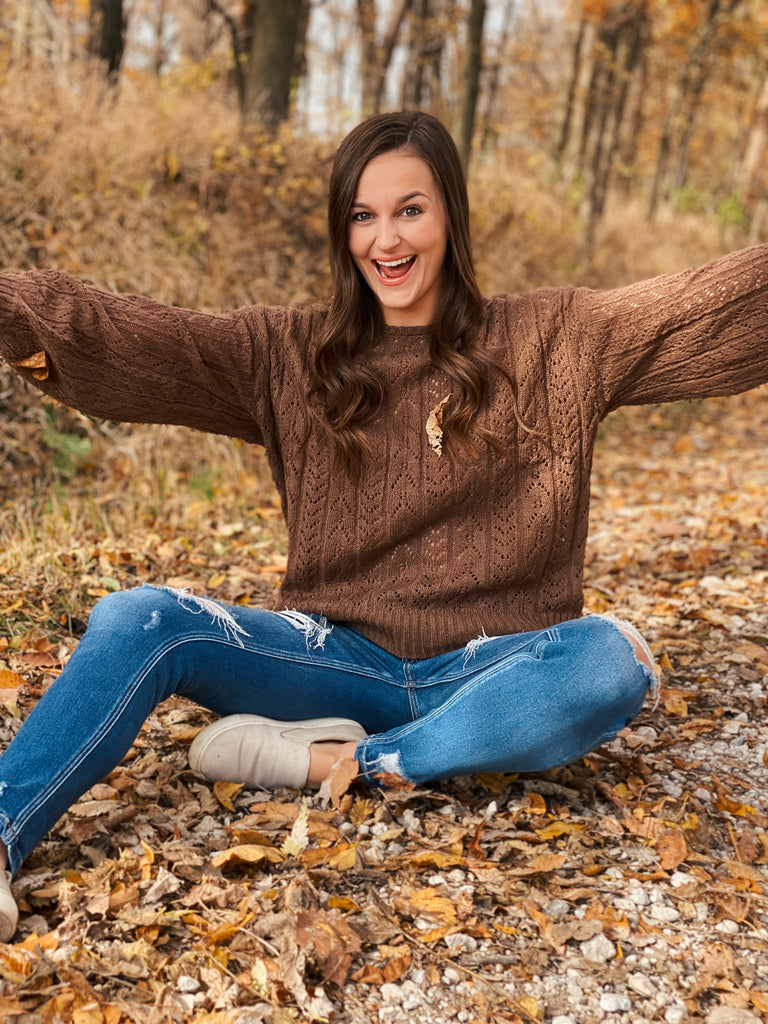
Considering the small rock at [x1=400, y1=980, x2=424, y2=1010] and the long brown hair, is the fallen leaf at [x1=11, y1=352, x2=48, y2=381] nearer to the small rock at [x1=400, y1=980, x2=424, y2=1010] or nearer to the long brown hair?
the long brown hair

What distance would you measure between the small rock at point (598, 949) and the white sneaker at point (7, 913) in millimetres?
1096

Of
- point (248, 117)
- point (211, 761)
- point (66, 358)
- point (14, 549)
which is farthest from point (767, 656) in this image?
point (248, 117)

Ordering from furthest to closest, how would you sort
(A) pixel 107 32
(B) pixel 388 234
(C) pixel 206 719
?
(A) pixel 107 32 < (C) pixel 206 719 < (B) pixel 388 234

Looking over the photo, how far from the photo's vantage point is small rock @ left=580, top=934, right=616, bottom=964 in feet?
6.34

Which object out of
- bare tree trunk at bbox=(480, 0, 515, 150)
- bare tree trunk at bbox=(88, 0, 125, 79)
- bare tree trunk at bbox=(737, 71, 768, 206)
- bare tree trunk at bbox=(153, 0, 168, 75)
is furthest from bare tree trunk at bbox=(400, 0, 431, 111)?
bare tree trunk at bbox=(153, 0, 168, 75)

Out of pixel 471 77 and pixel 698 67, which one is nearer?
pixel 471 77

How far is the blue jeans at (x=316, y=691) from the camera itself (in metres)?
2.00

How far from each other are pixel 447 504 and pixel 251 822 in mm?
922

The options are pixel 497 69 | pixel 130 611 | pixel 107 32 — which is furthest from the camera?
pixel 497 69

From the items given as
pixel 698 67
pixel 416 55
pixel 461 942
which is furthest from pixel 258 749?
pixel 698 67

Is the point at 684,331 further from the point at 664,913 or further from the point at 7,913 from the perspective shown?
the point at 7,913

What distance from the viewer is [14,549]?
3.82 m

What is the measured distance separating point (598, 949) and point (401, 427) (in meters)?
1.33

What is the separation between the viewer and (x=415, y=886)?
211 cm
